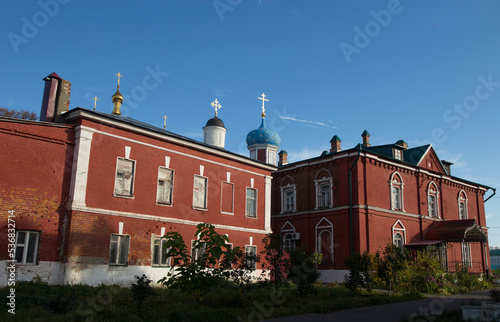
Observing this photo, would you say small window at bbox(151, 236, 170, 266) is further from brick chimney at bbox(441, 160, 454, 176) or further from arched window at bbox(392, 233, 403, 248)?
brick chimney at bbox(441, 160, 454, 176)

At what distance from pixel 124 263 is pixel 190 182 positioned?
456 cm

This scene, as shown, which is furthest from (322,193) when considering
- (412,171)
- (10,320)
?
(10,320)

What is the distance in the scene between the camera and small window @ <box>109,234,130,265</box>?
15703mm

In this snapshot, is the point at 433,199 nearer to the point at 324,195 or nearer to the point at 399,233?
the point at 399,233

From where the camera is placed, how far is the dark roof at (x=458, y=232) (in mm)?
25000

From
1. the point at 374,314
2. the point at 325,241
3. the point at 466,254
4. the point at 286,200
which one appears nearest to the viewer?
the point at 374,314

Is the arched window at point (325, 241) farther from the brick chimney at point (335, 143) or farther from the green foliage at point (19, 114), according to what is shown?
the green foliage at point (19, 114)

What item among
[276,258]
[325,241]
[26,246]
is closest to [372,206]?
[325,241]

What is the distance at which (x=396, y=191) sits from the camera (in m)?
26.4

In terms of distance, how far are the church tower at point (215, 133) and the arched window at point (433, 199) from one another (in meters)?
14.1

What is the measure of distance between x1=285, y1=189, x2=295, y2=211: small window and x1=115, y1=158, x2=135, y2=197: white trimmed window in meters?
13.5

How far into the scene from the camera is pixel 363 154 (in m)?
24.5

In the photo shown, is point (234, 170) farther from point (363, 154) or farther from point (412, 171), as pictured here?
point (412, 171)

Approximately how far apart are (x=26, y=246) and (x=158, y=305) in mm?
5453
